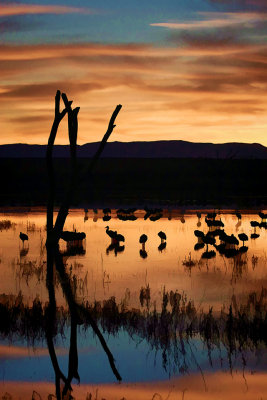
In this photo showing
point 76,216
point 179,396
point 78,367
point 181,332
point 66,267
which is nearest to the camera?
point 179,396

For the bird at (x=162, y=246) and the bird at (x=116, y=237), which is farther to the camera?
the bird at (x=116, y=237)

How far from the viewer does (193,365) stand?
377 inches


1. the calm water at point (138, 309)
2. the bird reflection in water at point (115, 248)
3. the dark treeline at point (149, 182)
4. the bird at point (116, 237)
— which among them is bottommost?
the calm water at point (138, 309)

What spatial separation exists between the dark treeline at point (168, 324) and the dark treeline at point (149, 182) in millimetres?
34854

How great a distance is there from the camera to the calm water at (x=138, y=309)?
8859 mm

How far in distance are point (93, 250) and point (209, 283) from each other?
7234 mm

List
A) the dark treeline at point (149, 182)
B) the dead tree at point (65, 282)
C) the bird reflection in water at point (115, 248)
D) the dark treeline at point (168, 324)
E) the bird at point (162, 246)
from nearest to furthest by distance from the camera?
the dead tree at point (65, 282) → the dark treeline at point (168, 324) → the bird reflection in water at point (115, 248) → the bird at point (162, 246) → the dark treeline at point (149, 182)

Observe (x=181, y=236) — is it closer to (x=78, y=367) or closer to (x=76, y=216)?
(x=76, y=216)

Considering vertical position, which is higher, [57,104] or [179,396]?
[57,104]

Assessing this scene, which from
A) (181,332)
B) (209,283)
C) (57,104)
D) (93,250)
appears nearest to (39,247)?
(93,250)

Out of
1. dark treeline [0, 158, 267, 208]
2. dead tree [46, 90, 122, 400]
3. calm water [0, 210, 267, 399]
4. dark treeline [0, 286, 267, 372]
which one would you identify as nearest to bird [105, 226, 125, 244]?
calm water [0, 210, 267, 399]

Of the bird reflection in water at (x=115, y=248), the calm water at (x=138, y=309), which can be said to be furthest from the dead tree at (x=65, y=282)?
the bird reflection in water at (x=115, y=248)

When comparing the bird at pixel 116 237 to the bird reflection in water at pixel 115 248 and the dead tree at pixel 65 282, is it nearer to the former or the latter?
the bird reflection in water at pixel 115 248

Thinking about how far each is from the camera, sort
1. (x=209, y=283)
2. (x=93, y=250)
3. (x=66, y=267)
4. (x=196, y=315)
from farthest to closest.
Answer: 1. (x=93, y=250)
2. (x=66, y=267)
3. (x=209, y=283)
4. (x=196, y=315)
